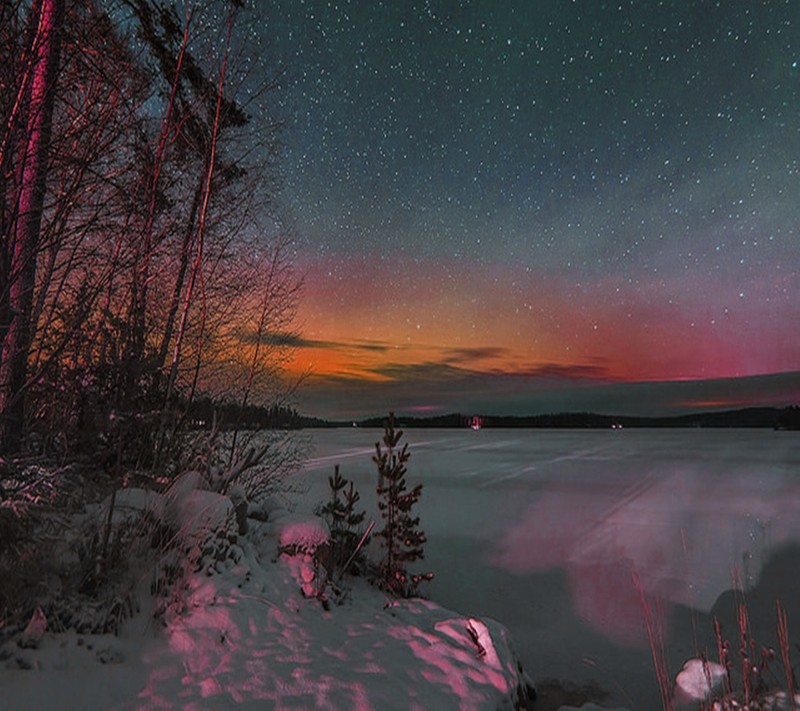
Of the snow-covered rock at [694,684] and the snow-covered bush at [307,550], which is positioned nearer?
the snow-covered rock at [694,684]

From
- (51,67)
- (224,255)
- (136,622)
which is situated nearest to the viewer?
(136,622)

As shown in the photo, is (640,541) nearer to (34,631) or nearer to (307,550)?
(307,550)

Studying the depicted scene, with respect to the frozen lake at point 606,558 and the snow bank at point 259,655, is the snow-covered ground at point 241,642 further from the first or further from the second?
the frozen lake at point 606,558

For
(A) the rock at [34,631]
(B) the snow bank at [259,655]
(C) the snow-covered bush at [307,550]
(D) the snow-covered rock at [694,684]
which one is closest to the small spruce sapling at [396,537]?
(B) the snow bank at [259,655]

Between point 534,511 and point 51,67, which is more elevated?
point 51,67

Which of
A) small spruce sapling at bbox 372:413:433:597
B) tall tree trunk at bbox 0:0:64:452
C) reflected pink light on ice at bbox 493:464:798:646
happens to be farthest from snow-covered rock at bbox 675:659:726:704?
tall tree trunk at bbox 0:0:64:452

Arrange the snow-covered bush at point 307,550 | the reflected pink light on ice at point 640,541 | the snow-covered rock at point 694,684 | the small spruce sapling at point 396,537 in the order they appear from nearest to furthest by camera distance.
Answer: the snow-covered rock at point 694,684
the snow-covered bush at point 307,550
the small spruce sapling at point 396,537
the reflected pink light on ice at point 640,541

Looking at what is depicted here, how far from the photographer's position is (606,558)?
7.52m

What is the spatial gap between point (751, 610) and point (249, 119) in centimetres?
1020

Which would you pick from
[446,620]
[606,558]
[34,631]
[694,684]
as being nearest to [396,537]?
[446,620]

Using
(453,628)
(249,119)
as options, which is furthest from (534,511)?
(249,119)

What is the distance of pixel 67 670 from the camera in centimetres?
263

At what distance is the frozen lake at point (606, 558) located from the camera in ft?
16.1

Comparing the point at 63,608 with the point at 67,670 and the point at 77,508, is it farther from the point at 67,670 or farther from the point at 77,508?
the point at 77,508
